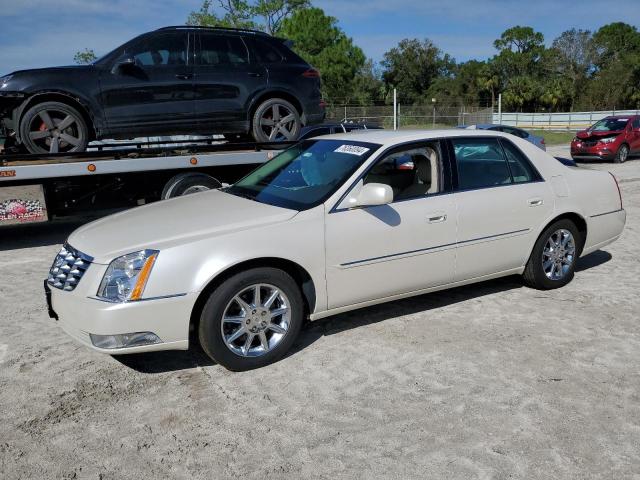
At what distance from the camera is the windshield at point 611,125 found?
60.4 ft

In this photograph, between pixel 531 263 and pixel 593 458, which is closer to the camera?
pixel 593 458

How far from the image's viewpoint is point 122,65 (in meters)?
7.06

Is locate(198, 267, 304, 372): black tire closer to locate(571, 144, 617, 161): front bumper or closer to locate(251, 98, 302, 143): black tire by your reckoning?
locate(251, 98, 302, 143): black tire

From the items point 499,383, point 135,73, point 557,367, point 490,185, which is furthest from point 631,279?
point 135,73

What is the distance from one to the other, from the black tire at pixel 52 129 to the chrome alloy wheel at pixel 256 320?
4.35 meters

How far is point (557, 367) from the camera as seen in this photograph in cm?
388

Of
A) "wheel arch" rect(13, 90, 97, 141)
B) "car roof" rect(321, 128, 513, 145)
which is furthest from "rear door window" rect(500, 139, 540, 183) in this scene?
"wheel arch" rect(13, 90, 97, 141)

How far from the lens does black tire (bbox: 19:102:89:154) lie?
679 centimetres

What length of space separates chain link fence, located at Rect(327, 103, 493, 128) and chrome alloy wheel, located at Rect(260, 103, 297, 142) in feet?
79.0

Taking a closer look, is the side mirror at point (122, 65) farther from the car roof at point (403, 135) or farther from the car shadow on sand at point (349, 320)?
the car shadow on sand at point (349, 320)

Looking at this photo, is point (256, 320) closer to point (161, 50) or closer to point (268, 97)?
point (161, 50)

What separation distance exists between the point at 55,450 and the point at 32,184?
4951 mm

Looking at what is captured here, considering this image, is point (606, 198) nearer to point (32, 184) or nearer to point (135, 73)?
point (135, 73)

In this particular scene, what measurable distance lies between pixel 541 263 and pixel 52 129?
557 cm
